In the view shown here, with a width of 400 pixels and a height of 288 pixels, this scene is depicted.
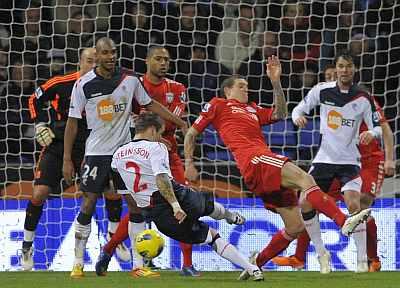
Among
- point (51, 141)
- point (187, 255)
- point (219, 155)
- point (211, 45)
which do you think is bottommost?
point (187, 255)

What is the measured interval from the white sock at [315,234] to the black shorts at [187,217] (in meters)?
1.11

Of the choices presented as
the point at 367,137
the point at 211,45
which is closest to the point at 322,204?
the point at 367,137

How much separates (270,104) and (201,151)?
119 centimetres

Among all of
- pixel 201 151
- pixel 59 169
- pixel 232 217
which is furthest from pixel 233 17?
pixel 232 217

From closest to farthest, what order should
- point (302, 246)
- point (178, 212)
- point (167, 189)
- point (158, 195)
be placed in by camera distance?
point (178, 212) < point (167, 189) < point (158, 195) < point (302, 246)

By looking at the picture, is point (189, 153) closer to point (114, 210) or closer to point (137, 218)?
point (137, 218)

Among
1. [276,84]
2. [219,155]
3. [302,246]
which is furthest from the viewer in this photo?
[219,155]

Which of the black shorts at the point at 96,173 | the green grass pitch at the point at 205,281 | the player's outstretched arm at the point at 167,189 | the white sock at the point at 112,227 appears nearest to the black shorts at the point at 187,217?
the player's outstretched arm at the point at 167,189

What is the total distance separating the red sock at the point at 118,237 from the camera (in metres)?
10.4

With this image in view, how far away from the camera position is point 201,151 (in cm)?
1351

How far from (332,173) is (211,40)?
3.84 meters

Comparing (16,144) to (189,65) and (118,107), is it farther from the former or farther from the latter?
(118,107)

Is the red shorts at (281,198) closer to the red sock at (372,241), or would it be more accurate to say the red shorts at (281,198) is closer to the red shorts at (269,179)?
the red shorts at (269,179)

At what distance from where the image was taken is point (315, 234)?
10.1m
